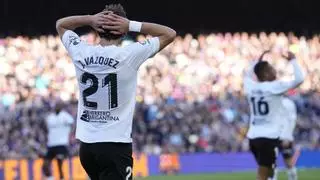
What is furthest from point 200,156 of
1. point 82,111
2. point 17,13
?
point 82,111

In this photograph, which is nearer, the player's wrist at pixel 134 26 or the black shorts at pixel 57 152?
the player's wrist at pixel 134 26

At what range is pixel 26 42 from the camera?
30984mm

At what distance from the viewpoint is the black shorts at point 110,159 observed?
21.1 feet

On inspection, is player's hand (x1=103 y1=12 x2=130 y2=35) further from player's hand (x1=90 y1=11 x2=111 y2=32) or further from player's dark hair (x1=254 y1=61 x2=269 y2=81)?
player's dark hair (x1=254 y1=61 x2=269 y2=81)

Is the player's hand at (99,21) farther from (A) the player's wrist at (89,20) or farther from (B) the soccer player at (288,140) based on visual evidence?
(B) the soccer player at (288,140)

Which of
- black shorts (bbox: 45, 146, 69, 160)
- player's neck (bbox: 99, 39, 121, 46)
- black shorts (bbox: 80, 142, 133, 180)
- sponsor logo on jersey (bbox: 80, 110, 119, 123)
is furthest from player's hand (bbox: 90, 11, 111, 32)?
black shorts (bbox: 45, 146, 69, 160)

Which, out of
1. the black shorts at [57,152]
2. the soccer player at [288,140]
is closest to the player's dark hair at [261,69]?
the soccer player at [288,140]

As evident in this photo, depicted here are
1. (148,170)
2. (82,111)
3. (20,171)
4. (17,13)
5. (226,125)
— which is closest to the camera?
(82,111)

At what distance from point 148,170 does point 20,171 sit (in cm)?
417

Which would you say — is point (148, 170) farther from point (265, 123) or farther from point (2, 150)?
point (265, 123)

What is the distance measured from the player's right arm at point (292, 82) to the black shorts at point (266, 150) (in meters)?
0.76

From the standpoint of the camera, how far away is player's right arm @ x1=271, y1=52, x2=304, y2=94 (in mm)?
11323

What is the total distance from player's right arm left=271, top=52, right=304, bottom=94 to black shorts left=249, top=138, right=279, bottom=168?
0.76m

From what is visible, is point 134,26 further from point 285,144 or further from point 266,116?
point 285,144
